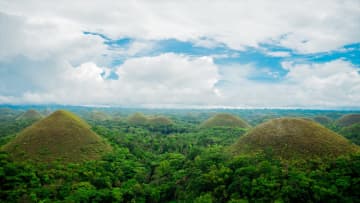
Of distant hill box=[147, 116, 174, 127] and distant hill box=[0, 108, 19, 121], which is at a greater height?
distant hill box=[147, 116, 174, 127]

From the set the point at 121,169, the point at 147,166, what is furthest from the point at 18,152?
the point at 147,166

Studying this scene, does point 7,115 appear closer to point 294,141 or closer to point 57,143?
point 57,143

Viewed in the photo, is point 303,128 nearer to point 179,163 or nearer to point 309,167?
point 309,167

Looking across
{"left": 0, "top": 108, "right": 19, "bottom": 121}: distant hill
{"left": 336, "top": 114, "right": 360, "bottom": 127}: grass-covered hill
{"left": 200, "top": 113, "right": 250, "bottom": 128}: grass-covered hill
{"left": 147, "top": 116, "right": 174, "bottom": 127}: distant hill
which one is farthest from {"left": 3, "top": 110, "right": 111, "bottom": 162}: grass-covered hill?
{"left": 0, "top": 108, "right": 19, "bottom": 121}: distant hill

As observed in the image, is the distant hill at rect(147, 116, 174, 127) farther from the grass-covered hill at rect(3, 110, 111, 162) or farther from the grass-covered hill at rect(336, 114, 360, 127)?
the grass-covered hill at rect(336, 114, 360, 127)

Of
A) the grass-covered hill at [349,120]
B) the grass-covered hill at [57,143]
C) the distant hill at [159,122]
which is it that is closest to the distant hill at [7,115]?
the distant hill at [159,122]

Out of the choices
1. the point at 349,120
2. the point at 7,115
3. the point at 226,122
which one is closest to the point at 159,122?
the point at 226,122
